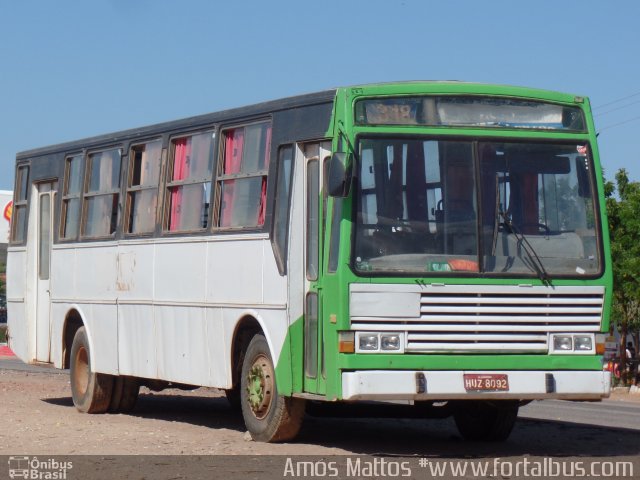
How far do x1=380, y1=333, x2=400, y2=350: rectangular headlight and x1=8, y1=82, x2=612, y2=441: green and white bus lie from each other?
17 millimetres

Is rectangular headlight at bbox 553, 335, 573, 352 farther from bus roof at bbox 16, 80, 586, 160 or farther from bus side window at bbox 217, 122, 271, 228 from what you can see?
bus side window at bbox 217, 122, 271, 228

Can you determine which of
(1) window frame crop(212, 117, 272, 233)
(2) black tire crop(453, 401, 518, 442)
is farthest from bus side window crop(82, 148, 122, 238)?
(2) black tire crop(453, 401, 518, 442)

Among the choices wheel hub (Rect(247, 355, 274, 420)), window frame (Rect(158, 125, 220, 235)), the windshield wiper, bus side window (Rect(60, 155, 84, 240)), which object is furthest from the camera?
Answer: bus side window (Rect(60, 155, 84, 240))

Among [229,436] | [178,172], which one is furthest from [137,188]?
[229,436]

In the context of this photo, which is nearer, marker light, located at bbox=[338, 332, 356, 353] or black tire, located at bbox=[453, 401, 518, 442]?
marker light, located at bbox=[338, 332, 356, 353]

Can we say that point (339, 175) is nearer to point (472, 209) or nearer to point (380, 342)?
point (472, 209)

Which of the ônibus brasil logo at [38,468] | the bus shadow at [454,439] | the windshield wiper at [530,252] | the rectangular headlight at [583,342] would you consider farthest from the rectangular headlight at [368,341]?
the ônibus brasil logo at [38,468]

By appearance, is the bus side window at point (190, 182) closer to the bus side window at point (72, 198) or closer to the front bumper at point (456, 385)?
the bus side window at point (72, 198)

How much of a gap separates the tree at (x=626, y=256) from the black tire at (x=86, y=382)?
24498mm

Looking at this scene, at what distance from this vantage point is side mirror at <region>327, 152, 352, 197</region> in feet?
38.4

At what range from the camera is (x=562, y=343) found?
1219 centimetres

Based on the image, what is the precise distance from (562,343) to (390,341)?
62.0 inches

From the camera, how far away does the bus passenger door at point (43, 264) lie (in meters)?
18.7

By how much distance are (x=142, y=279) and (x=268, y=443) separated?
12.1 feet
